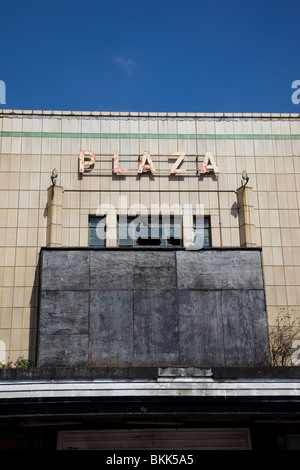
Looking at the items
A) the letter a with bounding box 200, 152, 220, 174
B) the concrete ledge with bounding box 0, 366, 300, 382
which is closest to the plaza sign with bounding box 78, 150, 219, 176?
the letter a with bounding box 200, 152, 220, 174

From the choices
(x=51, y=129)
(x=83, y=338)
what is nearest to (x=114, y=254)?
(x=83, y=338)

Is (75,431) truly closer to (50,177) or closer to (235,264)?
(235,264)

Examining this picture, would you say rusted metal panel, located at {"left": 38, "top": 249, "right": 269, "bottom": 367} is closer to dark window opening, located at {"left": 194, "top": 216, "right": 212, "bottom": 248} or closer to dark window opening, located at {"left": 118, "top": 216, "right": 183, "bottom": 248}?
dark window opening, located at {"left": 194, "top": 216, "right": 212, "bottom": 248}

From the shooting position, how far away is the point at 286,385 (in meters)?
18.1

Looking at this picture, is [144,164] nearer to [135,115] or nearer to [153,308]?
[135,115]

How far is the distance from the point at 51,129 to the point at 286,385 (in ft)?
50.0

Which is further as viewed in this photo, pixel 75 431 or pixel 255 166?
pixel 255 166

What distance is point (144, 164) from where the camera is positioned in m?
26.1

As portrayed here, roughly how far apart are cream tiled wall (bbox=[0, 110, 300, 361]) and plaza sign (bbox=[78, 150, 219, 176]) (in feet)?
0.89

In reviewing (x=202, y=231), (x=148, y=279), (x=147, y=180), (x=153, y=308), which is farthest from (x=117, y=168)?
(x=153, y=308)

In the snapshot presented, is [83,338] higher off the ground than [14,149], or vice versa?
[14,149]

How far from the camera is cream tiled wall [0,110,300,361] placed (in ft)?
81.9

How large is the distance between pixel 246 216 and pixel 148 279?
225 inches

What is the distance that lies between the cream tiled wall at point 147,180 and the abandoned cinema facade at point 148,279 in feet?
0.17
